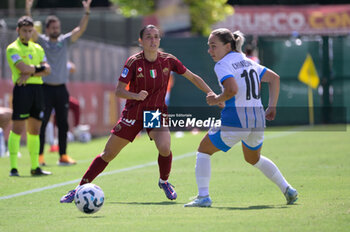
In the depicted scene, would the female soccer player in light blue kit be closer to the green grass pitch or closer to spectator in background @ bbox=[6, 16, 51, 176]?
the green grass pitch

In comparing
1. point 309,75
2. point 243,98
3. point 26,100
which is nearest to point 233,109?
point 243,98

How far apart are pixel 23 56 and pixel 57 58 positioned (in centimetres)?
169

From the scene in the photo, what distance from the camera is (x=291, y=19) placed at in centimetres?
4466

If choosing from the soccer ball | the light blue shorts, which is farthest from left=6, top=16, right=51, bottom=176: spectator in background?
the light blue shorts

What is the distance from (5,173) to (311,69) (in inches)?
596

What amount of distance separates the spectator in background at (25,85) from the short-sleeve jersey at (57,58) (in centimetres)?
121

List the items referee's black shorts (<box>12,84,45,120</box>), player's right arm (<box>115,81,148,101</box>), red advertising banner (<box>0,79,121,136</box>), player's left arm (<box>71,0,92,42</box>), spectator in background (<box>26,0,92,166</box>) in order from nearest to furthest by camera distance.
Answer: player's right arm (<box>115,81,148,101</box>) < referee's black shorts (<box>12,84,45,120</box>) < player's left arm (<box>71,0,92,42</box>) < spectator in background (<box>26,0,92,166</box>) < red advertising banner (<box>0,79,121,136</box>)

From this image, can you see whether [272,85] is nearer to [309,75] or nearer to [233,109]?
[233,109]

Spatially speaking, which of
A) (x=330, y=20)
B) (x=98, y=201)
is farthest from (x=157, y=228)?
(x=330, y=20)

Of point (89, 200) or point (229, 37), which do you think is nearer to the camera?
point (89, 200)

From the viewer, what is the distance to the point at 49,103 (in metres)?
12.9

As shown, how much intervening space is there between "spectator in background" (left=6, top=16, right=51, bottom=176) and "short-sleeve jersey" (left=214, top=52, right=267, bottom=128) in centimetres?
444

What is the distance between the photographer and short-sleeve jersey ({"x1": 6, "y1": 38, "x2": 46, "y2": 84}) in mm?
11273
